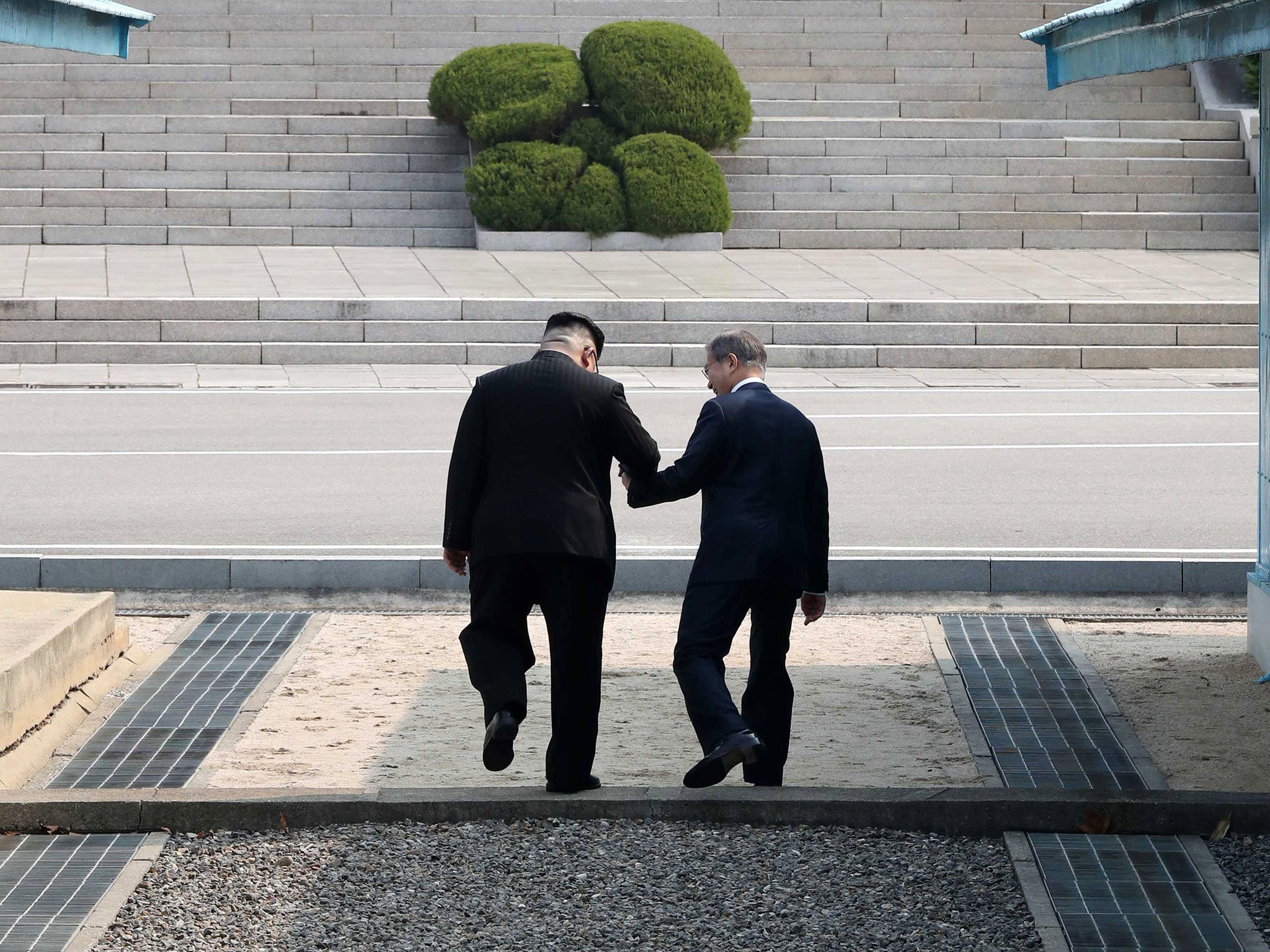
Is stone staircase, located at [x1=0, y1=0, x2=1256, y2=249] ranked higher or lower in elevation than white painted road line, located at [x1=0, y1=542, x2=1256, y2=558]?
higher

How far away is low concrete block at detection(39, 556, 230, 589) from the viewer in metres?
8.30

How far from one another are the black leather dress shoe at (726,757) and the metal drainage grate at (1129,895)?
88 cm

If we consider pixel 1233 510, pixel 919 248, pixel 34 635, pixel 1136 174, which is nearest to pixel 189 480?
pixel 34 635

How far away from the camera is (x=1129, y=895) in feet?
15.3

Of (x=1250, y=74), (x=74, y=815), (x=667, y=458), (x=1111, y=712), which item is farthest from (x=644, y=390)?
(x=1250, y=74)

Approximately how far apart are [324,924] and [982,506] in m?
6.89

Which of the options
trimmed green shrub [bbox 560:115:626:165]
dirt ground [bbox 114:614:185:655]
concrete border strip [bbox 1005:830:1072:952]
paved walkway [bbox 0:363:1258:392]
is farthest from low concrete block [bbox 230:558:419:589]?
Result: trimmed green shrub [bbox 560:115:626:165]

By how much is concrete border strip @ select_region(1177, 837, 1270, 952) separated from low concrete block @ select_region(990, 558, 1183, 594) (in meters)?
3.41

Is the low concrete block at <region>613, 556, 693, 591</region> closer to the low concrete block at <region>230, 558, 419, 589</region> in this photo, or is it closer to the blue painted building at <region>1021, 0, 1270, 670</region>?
the low concrete block at <region>230, 558, 419, 589</region>

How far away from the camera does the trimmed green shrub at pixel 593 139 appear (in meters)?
21.5

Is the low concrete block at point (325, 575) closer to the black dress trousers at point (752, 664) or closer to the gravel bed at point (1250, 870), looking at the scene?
the black dress trousers at point (752, 664)

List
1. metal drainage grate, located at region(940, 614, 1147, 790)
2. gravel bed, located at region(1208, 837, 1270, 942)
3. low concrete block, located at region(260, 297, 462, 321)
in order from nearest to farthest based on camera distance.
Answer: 1. gravel bed, located at region(1208, 837, 1270, 942)
2. metal drainage grate, located at region(940, 614, 1147, 790)
3. low concrete block, located at region(260, 297, 462, 321)

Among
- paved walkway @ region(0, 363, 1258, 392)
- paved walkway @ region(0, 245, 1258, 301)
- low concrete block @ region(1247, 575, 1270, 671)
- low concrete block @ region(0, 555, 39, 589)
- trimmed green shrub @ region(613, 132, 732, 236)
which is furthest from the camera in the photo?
trimmed green shrub @ region(613, 132, 732, 236)

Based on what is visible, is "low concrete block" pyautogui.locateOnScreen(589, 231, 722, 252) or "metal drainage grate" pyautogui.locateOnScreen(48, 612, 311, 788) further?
"low concrete block" pyautogui.locateOnScreen(589, 231, 722, 252)
